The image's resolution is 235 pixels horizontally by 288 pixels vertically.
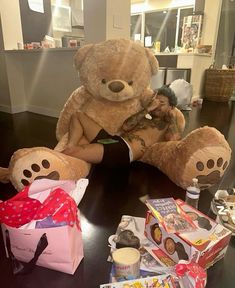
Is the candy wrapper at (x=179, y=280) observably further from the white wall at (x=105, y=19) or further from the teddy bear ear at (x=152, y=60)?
the white wall at (x=105, y=19)

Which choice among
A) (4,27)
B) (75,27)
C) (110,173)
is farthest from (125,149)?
(75,27)

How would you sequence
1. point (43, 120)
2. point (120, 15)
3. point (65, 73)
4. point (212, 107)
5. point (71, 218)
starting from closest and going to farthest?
point (71, 218) → point (120, 15) → point (65, 73) → point (43, 120) → point (212, 107)

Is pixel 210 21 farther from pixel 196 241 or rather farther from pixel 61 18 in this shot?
pixel 196 241

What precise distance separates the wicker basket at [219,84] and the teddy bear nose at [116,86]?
3033mm

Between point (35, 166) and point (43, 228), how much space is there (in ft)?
1.41

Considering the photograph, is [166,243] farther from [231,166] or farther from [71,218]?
[231,166]

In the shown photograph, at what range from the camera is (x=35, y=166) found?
1.08 metres

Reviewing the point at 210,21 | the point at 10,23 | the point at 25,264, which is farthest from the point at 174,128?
the point at 210,21

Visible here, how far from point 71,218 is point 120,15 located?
1807 millimetres

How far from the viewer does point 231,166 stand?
1593 mm

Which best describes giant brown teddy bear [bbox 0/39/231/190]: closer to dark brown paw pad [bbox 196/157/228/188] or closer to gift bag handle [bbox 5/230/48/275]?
dark brown paw pad [bbox 196/157/228/188]

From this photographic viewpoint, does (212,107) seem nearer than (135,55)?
No

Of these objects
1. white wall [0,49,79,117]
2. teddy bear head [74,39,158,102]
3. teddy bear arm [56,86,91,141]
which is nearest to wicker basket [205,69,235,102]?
white wall [0,49,79,117]

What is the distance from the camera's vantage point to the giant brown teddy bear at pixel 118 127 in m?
1.11
